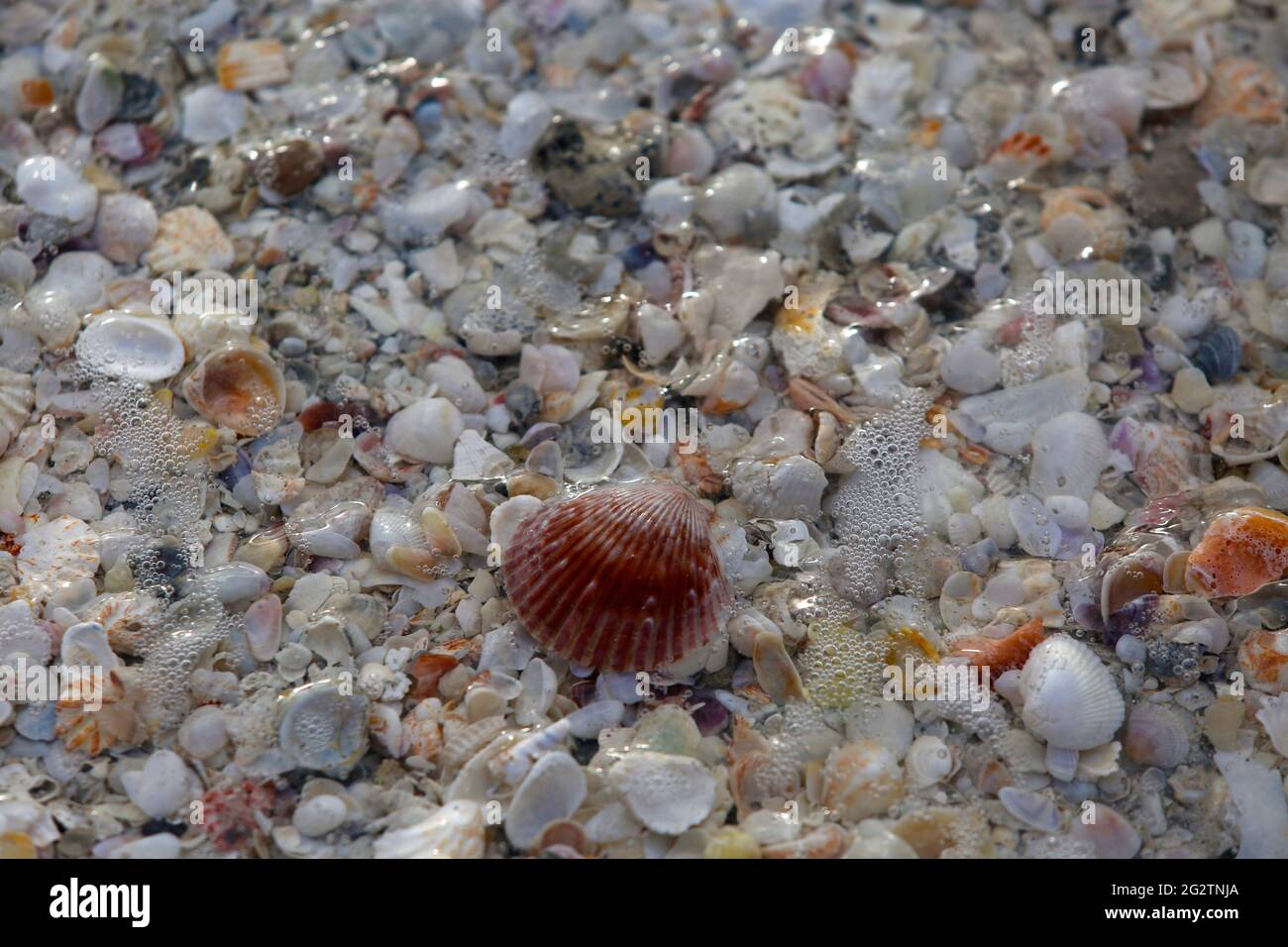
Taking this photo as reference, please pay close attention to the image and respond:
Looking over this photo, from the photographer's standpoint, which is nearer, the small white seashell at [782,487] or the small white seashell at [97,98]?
the small white seashell at [782,487]

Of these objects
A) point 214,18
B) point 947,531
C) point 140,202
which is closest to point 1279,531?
point 947,531

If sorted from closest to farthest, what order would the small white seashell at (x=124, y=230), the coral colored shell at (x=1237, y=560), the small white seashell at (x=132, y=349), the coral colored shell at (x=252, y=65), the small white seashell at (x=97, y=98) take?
the coral colored shell at (x=1237, y=560) < the small white seashell at (x=132, y=349) < the small white seashell at (x=124, y=230) < the small white seashell at (x=97, y=98) < the coral colored shell at (x=252, y=65)

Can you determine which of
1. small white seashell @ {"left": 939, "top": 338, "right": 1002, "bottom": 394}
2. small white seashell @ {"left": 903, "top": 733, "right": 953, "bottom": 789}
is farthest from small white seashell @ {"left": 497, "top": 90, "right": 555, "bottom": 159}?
small white seashell @ {"left": 903, "top": 733, "right": 953, "bottom": 789}

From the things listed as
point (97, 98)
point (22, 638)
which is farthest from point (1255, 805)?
point (97, 98)

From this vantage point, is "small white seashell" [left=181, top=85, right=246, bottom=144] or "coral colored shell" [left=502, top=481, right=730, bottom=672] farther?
"small white seashell" [left=181, top=85, right=246, bottom=144]

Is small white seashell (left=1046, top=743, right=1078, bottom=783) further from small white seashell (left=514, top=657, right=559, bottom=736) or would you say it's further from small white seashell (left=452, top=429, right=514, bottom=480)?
small white seashell (left=452, top=429, right=514, bottom=480)

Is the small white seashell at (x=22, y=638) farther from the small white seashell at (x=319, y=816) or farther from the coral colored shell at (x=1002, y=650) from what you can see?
the coral colored shell at (x=1002, y=650)

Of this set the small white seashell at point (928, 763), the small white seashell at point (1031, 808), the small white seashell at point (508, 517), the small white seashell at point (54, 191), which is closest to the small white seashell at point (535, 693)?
the small white seashell at point (508, 517)

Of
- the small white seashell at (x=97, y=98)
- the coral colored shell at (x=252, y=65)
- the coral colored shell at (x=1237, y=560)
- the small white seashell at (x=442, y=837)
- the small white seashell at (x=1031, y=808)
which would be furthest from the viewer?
the coral colored shell at (x=252, y=65)
